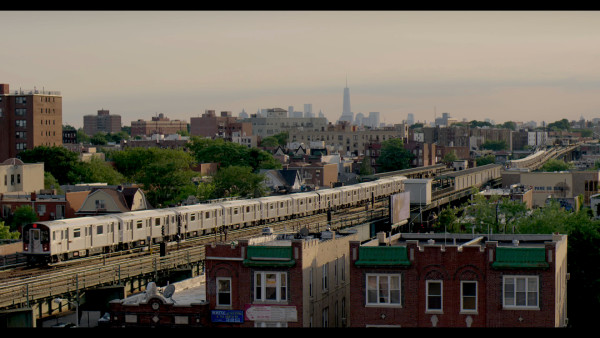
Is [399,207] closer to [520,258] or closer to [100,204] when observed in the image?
[100,204]

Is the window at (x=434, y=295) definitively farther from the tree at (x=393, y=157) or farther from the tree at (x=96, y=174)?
the tree at (x=393, y=157)

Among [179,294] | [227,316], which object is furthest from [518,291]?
[179,294]

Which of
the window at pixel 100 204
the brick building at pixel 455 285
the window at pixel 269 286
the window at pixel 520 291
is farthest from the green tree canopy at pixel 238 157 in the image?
the window at pixel 520 291

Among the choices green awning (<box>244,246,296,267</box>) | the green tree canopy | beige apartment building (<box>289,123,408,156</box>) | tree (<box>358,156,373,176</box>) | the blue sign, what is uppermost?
beige apartment building (<box>289,123,408,156</box>)

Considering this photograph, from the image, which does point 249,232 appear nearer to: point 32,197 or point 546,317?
point 32,197

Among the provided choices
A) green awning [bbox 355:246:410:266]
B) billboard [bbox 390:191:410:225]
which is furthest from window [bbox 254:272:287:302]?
billboard [bbox 390:191:410:225]

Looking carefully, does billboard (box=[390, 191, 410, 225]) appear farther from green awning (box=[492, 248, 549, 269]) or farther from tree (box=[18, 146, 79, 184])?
tree (box=[18, 146, 79, 184])
